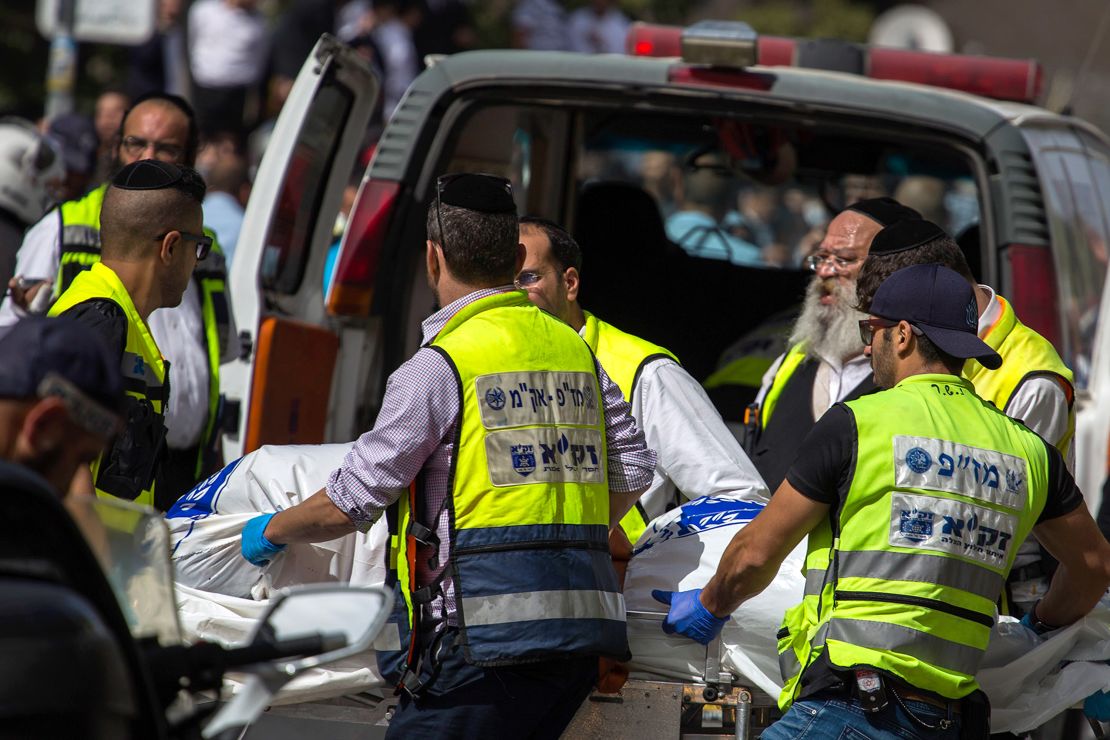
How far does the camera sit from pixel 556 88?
16.5 feet

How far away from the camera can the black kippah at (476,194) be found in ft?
11.0

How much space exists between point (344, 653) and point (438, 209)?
133cm

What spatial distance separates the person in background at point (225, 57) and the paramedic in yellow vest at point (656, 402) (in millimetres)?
7450

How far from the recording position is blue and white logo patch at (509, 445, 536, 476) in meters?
3.22

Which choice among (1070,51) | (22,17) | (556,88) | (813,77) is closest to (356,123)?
(556,88)

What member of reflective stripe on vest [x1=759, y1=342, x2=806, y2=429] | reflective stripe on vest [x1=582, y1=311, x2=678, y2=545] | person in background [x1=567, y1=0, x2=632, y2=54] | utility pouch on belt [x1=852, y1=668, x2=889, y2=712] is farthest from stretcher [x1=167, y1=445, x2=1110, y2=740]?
person in background [x1=567, y1=0, x2=632, y2=54]

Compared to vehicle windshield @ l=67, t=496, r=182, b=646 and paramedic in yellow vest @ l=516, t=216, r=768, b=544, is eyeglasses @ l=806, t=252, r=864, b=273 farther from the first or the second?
Answer: vehicle windshield @ l=67, t=496, r=182, b=646

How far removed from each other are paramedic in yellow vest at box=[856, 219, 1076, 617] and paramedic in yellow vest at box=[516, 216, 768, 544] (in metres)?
0.63

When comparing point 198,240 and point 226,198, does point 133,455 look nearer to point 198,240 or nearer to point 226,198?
point 198,240

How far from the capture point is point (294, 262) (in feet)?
17.6

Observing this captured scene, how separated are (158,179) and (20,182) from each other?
190 cm

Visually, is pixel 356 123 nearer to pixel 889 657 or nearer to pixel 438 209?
pixel 438 209

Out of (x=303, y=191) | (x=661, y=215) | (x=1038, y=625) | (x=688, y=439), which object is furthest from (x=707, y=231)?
(x=1038, y=625)

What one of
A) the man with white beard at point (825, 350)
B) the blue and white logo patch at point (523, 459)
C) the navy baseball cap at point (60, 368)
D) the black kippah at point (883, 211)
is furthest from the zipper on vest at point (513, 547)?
the black kippah at point (883, 211)
